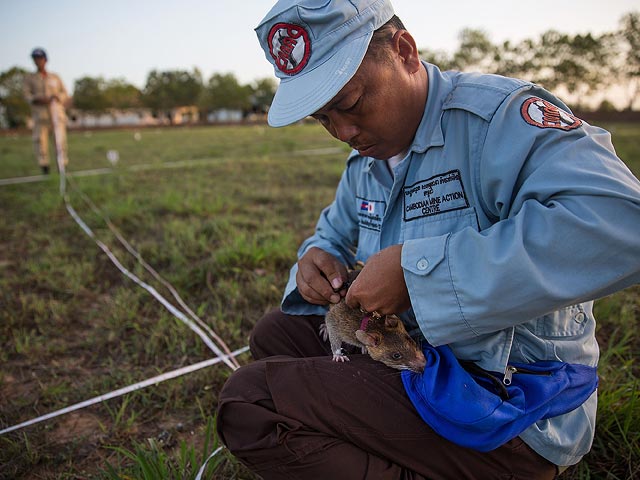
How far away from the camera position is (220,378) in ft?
7.84

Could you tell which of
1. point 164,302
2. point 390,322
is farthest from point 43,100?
point 390,322

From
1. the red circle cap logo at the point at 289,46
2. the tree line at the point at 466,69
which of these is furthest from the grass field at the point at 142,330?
the tree line at the point at 466,69

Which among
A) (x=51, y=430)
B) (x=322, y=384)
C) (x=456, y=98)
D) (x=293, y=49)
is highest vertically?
(x=293, y=49)

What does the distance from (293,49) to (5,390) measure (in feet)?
7.90

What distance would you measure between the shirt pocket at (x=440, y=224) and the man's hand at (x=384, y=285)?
0.20 meters

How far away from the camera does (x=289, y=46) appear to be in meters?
1.36

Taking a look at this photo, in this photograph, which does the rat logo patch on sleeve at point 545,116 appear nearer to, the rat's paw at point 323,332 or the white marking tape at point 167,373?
the rat's paw at point 323,332

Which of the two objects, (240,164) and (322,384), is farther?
(240,164)

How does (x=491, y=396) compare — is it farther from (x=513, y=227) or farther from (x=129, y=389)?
(x=129, y=389)

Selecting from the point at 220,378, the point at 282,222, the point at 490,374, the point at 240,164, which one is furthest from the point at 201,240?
the point at 240,164

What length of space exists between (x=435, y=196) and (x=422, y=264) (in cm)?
33

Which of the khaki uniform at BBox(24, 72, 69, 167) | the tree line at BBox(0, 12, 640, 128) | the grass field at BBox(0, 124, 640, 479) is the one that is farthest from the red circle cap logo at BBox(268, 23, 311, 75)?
the tree line at BBox(0, 12, 640, 128)

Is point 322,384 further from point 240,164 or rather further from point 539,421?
point 240,164

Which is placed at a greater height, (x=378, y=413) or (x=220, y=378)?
(x=378, y=413)
